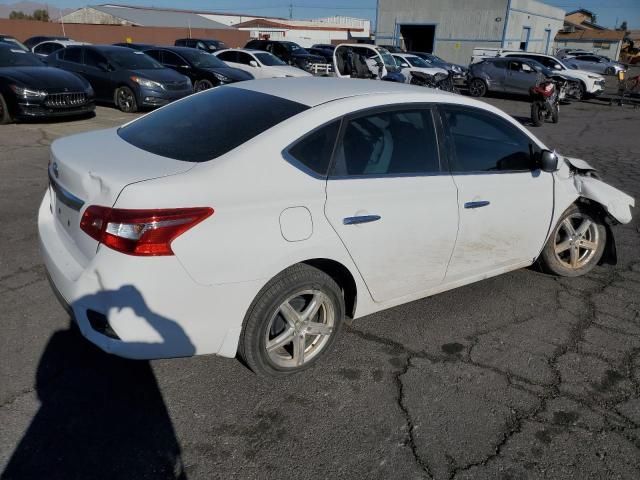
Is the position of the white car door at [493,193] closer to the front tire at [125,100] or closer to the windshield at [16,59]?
the front tire at [125,100]

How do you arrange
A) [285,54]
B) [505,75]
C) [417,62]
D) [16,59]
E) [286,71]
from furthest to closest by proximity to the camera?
1. [285,54]
2. [417,62]
3. [505,75]
4. [286,71]
5. [16,59]

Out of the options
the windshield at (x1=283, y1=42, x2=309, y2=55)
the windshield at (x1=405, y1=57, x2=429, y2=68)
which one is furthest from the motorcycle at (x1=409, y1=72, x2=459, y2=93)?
the windshield at (x1=283, y1=42, x2=309, y2=55)

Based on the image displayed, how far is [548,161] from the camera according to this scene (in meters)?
3.64

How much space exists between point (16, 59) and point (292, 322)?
10.2 metres

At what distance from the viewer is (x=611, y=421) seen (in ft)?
9.11

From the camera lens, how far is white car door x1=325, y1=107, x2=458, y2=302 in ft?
9.32

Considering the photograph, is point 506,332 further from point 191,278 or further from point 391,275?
point 191,278

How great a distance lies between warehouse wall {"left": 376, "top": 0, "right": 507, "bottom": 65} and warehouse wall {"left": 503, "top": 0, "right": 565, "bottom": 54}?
109 centimetres

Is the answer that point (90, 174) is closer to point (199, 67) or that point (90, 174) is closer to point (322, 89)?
point (322, 89)

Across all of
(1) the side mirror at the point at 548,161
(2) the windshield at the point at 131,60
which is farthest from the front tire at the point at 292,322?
(2) the windshield at the point at 131,60

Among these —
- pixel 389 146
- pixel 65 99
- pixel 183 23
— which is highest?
pixel 183 23

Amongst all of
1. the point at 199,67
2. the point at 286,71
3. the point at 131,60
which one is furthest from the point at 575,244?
the point at 286,71

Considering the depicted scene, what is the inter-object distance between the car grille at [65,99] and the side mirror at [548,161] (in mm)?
8731

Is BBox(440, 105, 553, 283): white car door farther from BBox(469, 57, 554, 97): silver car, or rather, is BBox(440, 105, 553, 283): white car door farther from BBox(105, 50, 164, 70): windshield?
BBox(469, 57, 554, 97): silver car
